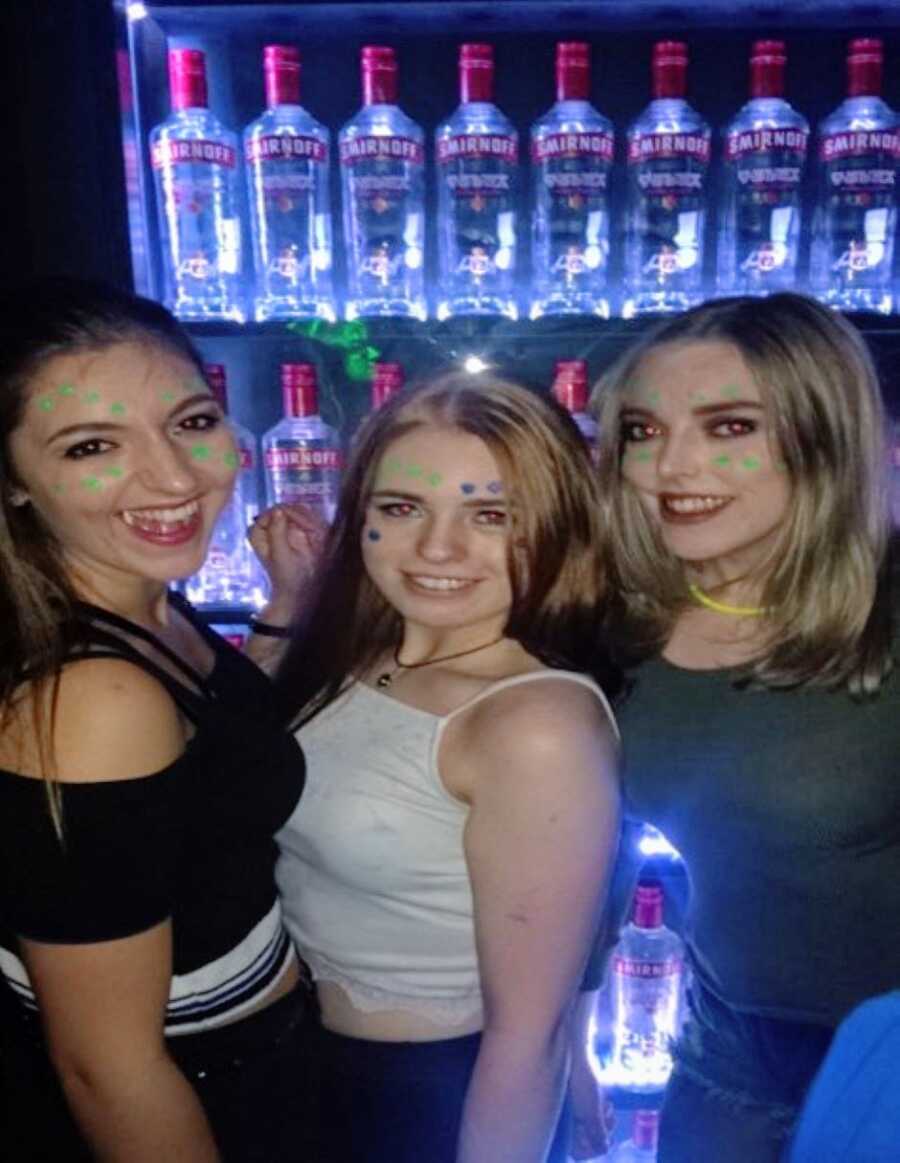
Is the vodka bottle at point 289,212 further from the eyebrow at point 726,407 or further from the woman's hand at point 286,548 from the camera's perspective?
the eyebrow at point 726,407

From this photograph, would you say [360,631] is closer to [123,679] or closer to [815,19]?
[123,679]

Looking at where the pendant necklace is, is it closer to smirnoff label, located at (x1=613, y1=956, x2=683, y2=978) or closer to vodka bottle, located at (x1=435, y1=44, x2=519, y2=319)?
vodka bottle, located at (x1=435, y1=44, x2=519, y2=319)

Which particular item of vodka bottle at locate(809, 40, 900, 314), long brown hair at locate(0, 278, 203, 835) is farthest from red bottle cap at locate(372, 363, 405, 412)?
vodka bottle at locate(809, 40, 900, 314)

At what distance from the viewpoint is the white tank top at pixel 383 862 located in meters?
1.01

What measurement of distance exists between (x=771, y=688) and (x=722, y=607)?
5.8 inches

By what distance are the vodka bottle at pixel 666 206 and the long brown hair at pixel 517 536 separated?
0.43 meters

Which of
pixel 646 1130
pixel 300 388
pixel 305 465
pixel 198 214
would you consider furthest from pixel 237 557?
pixel 646 1130

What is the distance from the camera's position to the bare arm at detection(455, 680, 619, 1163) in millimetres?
938

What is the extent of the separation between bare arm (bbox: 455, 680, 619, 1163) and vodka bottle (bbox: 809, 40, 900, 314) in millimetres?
829

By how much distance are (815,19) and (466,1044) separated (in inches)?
56.9

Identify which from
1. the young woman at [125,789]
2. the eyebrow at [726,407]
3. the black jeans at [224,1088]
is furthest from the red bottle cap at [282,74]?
the black jeans at [224,1088]

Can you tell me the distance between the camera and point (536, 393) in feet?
3.59

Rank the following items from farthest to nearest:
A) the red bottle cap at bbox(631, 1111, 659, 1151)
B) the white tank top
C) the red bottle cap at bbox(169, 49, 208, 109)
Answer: the red bottle cap at bbox(631, 1111, 659, 1151)
the red bottle cap at bbox(169, 49, 208, 109)
the white tank top

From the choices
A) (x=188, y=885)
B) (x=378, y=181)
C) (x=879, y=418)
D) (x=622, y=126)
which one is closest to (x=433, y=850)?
(x=188, y=885)
